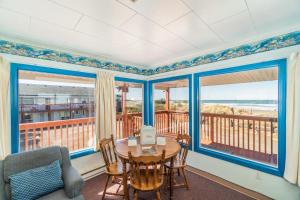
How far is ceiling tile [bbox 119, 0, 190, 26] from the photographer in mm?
1390

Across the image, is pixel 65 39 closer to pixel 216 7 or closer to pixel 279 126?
pixel 216 7

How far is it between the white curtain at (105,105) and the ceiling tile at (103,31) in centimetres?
98

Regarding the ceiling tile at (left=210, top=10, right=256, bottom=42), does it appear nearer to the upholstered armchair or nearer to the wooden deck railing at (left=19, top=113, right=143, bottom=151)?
the upholstered armchair

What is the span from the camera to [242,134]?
313 cm

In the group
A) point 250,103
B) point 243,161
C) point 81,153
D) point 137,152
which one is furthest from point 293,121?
point 81,153

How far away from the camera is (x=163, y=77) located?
3.67 m

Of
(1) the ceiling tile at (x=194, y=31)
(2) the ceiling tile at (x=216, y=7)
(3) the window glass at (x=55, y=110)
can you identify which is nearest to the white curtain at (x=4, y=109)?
(3) the window glass at (x=55, y=110)

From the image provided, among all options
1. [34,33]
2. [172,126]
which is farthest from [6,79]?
[172,126]

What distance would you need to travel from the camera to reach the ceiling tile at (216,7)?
140 centimetres

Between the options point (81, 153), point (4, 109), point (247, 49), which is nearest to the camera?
point (4, 109)

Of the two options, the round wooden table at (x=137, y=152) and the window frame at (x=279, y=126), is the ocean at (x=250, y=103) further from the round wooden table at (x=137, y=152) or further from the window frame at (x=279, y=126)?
the round wooden table at (x=137, y=152)

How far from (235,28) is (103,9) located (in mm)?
1718

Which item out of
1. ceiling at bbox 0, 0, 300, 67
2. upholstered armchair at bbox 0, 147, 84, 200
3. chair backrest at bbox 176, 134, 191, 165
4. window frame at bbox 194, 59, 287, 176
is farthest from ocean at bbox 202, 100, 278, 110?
upholstered armchair at bbox 0, 147, 84, 200

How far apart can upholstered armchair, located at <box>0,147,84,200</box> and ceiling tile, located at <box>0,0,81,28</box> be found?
1.60 meters
